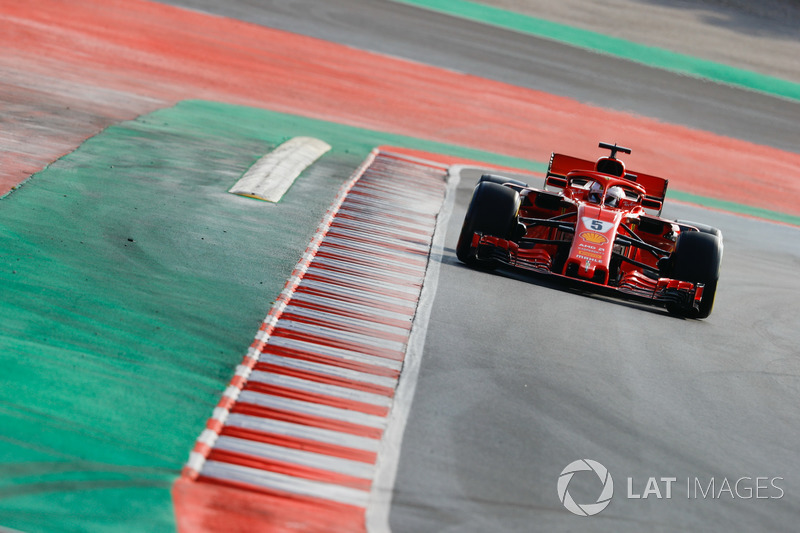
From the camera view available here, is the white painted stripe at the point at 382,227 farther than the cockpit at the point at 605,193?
Yes

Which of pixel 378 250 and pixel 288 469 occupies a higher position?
pixel 288 469

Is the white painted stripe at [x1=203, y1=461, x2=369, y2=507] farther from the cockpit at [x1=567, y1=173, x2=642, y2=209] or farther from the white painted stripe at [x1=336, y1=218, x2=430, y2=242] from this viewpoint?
the cockpit at [x1=567, y1=173, x2=642, y2=209]

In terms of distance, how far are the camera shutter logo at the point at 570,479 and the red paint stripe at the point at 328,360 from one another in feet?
5.85

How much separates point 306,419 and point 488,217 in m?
4.76

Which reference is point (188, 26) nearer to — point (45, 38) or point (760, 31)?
point (45, 38)

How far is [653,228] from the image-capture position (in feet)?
40.1

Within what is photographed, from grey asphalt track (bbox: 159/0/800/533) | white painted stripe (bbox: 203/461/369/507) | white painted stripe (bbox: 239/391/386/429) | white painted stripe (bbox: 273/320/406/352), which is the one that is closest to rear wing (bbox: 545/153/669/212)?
grey asphalt track (bbox: 159/0/800/533)

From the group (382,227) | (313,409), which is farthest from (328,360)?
(382,227)

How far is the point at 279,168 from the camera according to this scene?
553 inches

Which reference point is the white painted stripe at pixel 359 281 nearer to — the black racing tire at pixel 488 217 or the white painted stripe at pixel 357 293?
the white painted stripe at pixel 357 293

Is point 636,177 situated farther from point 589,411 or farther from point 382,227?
Answer: point 589,411

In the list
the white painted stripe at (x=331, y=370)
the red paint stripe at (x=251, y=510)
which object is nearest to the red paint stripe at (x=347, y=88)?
the white painted stripe at (x=331, y=370)

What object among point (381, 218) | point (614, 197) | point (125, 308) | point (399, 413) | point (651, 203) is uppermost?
point (614, 197)

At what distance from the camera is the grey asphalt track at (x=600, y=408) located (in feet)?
21.1
